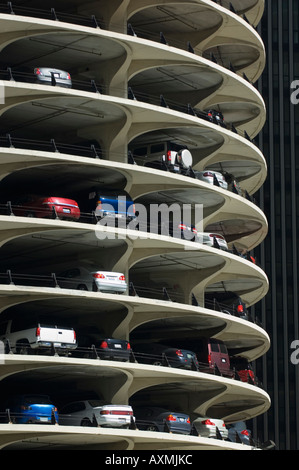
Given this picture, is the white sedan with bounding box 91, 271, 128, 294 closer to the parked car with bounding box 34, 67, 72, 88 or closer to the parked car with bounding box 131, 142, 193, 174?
the parked car with bounding box 131, 142, 193, 174

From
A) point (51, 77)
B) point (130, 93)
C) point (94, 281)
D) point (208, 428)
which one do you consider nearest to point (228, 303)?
point (208, 428)

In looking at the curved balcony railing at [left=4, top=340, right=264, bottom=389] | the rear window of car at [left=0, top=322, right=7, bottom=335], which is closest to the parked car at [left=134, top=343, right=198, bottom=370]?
the curved balcony railing at [left=4, top=340, right=264, bottom=389]

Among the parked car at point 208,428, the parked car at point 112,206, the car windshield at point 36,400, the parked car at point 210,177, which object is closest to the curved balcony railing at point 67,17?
the parked car at point 210,177

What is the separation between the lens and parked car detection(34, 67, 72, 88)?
58.0 meters

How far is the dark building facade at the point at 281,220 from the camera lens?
384ft

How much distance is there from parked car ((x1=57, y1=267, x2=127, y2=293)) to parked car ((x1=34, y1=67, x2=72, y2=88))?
848 centimetres

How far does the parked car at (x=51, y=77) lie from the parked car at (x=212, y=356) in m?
14.0

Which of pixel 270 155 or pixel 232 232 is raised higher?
pixel 232 232

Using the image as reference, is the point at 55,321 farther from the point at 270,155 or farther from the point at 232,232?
the point at 270,155

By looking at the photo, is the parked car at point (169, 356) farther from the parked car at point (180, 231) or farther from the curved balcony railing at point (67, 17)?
the curved balcony railing at point (67, 17)

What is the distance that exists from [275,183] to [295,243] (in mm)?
6289

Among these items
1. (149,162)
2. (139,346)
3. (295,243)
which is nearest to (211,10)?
(149,162)

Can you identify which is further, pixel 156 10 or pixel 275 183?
pixel 275 183

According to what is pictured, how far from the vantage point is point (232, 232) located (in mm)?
72062
